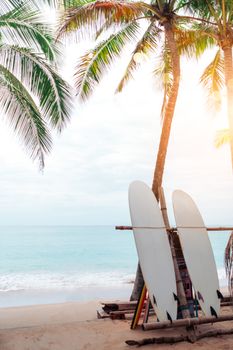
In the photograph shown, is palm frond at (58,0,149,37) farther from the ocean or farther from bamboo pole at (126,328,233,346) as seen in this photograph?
the ocean

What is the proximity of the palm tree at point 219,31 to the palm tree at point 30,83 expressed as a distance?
320 cm

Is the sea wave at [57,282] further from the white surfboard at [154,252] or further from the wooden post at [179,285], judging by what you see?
the white surfboard at [154,252]

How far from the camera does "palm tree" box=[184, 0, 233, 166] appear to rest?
6.75 m

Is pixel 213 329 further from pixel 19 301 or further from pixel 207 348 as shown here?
pixel 19 301

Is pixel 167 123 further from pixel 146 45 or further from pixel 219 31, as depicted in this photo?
pixel 146 45

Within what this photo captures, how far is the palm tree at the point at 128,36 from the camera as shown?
6598mm

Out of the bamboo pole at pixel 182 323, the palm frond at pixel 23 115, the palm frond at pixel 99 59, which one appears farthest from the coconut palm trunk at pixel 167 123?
the bamboo pole at pixel 182 323

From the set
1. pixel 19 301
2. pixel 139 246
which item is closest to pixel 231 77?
pixel 139 246

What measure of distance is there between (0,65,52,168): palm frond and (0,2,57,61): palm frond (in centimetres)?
71

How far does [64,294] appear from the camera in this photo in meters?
12.8

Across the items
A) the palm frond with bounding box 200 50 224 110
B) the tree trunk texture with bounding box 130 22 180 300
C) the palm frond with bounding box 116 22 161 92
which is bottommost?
the tree trunk texture with bounding box 130 22 180 300

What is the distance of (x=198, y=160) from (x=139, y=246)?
134 ft

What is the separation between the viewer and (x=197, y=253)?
15.0ft

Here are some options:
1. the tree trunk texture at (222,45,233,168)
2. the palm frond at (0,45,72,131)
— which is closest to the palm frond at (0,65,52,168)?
the palm frond at (0,45,72,131)
